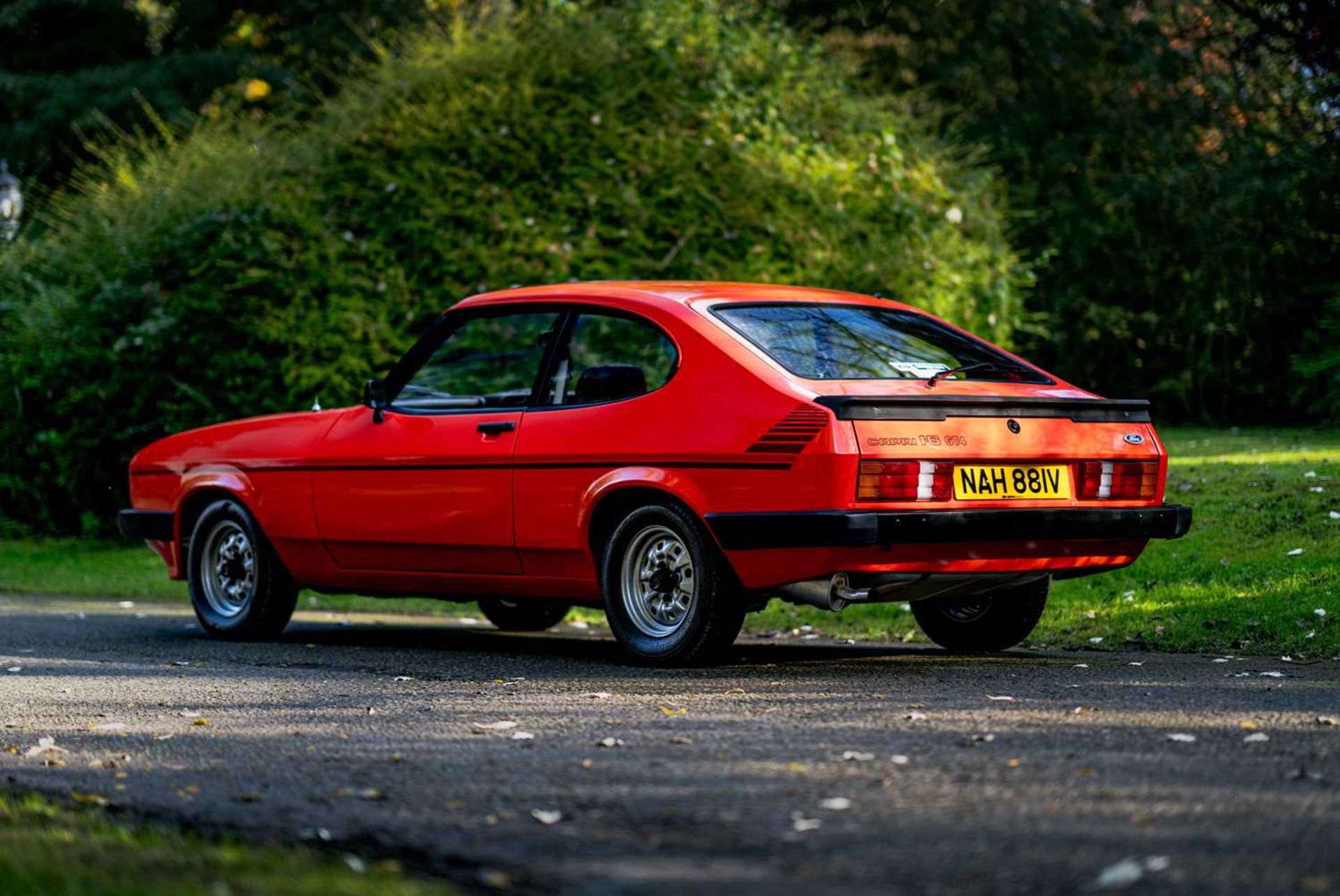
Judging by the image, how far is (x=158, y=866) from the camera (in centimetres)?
402

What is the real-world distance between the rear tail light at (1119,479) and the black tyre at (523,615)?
370 centimetres

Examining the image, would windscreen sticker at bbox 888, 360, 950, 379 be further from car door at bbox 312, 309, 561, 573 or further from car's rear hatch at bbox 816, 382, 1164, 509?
car door at bbox 312, 309, 561, 573

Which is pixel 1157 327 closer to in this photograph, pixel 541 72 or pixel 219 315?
pixel 541 72

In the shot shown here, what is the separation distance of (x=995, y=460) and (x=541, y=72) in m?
9.74

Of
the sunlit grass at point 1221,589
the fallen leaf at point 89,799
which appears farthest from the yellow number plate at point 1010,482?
the fallen leaf at point 89,799

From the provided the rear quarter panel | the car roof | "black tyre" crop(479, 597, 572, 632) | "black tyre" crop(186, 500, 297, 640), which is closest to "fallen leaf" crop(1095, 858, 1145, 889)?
the car roof

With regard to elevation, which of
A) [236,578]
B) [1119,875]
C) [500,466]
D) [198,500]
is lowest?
[236,578]

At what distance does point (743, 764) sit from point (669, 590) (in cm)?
255

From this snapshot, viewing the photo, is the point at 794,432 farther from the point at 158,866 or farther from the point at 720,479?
the point at 158,866

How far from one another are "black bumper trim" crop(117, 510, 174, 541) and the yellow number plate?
4.59m

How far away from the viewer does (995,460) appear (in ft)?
23.6

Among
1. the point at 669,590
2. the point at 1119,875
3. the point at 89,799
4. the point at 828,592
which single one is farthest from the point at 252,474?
the point at 1119,875

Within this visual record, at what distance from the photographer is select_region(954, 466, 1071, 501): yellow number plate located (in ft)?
23.4

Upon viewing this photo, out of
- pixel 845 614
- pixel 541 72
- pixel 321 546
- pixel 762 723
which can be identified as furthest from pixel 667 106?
pixel 762 723
